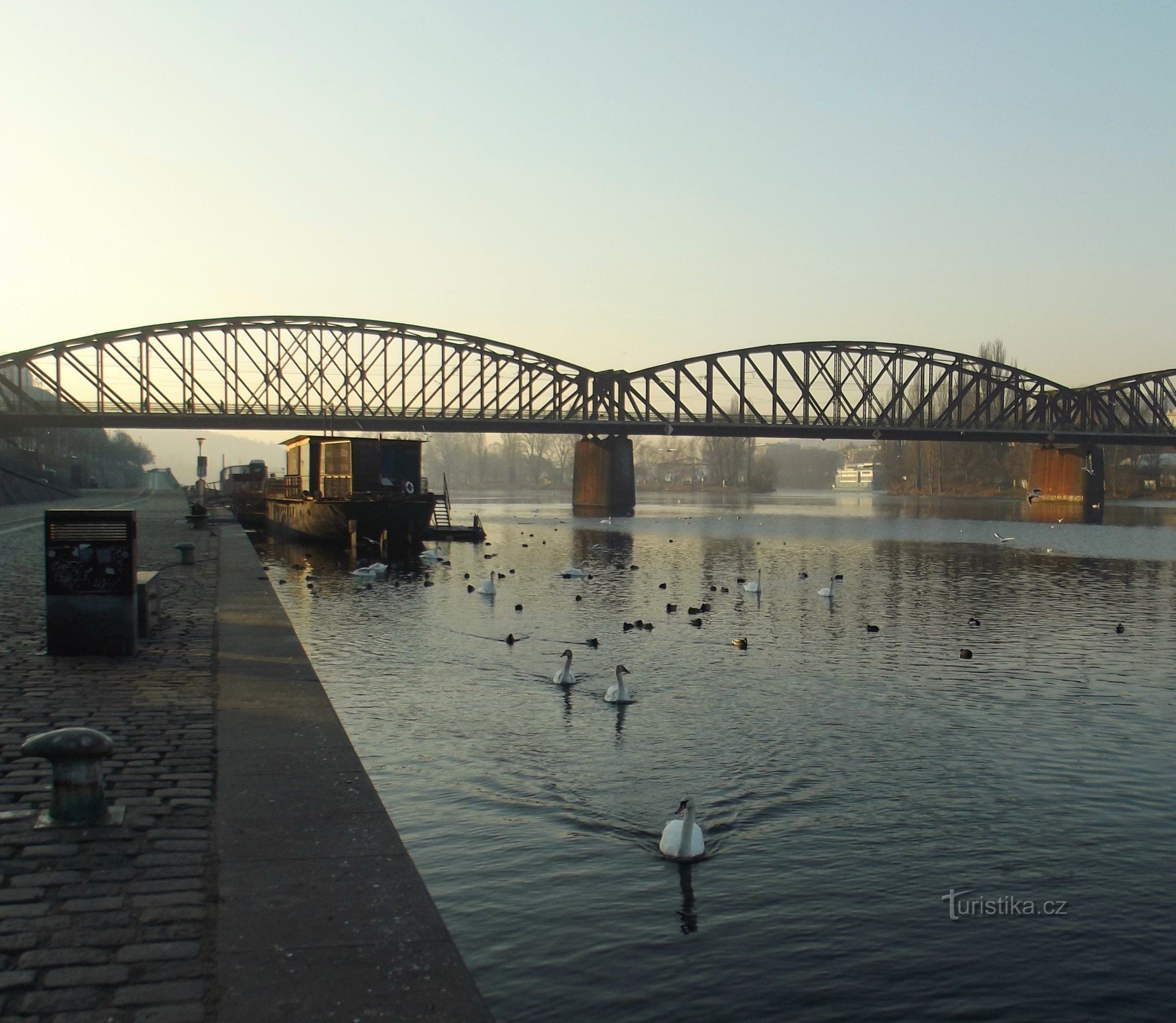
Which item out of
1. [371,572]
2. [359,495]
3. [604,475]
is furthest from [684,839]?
[604,475]

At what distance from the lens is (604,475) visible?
12006 cm

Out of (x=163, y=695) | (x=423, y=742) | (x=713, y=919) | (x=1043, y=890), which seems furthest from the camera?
(x=423, y=742)

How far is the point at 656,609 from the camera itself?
3191 centimetres

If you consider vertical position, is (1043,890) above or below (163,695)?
below

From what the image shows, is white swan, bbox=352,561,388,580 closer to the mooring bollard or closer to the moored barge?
the moored barge

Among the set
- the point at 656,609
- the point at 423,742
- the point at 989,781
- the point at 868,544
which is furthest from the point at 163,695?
the point at 868,544

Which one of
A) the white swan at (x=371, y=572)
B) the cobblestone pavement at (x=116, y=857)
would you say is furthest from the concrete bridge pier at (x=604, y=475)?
the cobblestone pavement at (x=116, y=857)

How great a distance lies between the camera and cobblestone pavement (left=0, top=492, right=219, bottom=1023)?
5.73m

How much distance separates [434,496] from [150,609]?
39.8m

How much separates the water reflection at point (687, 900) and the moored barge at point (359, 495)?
1663 inches

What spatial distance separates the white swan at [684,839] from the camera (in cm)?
1085

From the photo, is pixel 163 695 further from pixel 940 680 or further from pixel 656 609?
pixel 656 609

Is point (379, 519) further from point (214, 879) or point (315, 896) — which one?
point (315, 896)

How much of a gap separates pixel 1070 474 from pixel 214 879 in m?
142
